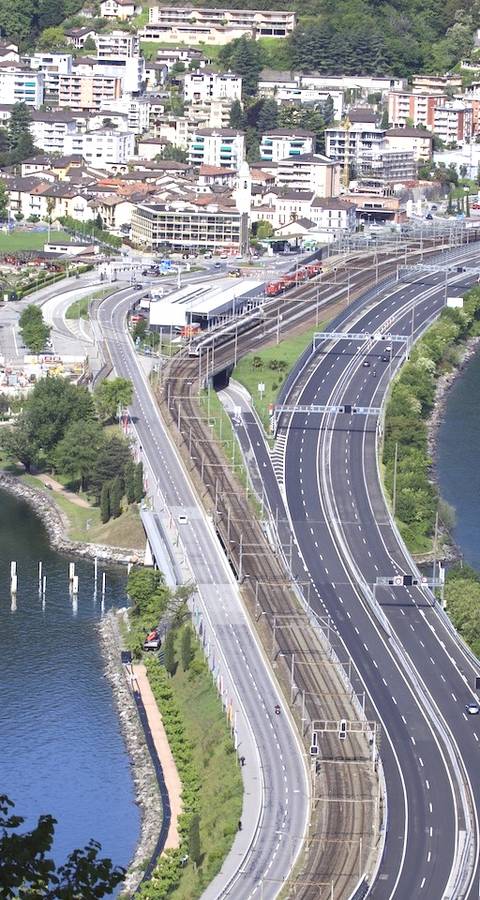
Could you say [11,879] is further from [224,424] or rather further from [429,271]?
[429,271]

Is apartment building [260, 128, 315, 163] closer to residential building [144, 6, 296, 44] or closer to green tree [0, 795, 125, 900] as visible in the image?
residential building [144, 6, 296, 44]

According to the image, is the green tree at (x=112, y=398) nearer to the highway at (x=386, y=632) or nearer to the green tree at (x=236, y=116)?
the highway at (x=386, y=632)

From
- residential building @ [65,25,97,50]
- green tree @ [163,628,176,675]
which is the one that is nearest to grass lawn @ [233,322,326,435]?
green tree @ [163,628,176,675]

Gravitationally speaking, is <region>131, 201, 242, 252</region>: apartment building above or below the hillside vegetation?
below

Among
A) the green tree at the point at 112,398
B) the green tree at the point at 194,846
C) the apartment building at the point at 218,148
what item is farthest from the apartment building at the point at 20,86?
the green tree at the point at 194,846

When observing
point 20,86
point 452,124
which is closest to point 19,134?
point 20,86

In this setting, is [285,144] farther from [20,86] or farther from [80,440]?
[80,440]
